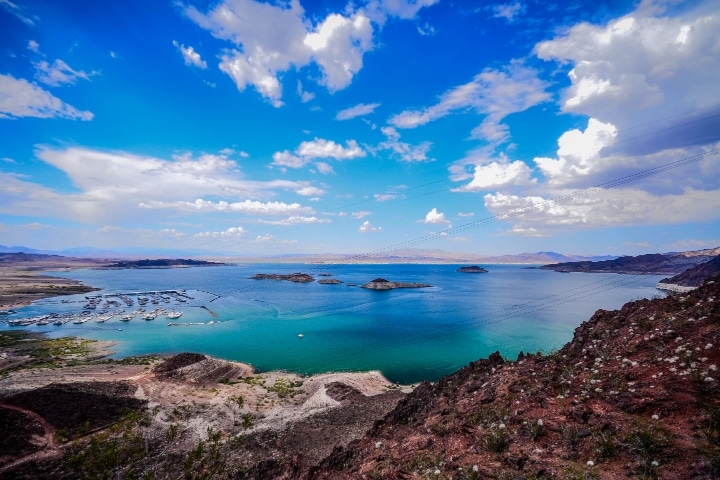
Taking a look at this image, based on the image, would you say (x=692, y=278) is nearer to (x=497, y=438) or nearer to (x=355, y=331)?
(x=355, y=331)

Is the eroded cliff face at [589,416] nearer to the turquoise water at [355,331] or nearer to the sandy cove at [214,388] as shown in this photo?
the sandy cove at [214,388]

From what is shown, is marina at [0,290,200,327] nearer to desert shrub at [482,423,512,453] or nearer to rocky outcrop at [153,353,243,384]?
rocky outcrop at [153,353,243,384]

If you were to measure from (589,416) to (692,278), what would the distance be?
539 ft

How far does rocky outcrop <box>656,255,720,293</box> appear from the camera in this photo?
11656 cm

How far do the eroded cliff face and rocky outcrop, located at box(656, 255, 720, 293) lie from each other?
448 ft

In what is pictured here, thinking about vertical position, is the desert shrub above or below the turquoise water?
above

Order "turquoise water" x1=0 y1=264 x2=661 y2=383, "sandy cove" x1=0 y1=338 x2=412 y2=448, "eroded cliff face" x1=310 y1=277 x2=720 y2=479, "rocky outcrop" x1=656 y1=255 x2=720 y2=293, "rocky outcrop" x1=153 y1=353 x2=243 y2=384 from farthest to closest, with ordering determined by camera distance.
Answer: "rocky outcrop" x1=656 y1=255 x2=720 y2=293, "turquoise water" x1=0 y1=264 x2=661 y2=383, "rocky outcrop" x1=153 y1=353 x2=243 y2=384, "sandy cove" x1=0 y1=338 x2=412 y2=448, "eroded cliff face" x1=310 y1=277 x2=720 y2=479

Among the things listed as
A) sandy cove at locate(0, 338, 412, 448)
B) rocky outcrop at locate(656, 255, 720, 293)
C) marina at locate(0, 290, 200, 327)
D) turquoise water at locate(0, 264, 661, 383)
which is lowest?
turquoise water at locate(0, 264, 661, 383)

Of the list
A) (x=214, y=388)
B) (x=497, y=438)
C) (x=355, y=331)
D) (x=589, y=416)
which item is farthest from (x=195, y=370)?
(x=589, y=416)

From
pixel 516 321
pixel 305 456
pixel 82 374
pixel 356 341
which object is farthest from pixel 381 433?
pixel 516 321

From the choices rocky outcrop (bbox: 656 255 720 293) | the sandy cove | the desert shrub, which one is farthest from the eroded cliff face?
rocky outcrop (bbox: 656 255 720 293)

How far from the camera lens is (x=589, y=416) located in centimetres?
1214

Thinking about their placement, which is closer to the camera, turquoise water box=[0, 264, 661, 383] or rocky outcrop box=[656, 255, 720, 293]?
turquoise water box=[0, 264, 661, 383]

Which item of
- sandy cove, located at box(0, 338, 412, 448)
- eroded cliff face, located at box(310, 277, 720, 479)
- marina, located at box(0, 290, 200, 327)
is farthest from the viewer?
marina, located at box(0, 290, 200, 327)
